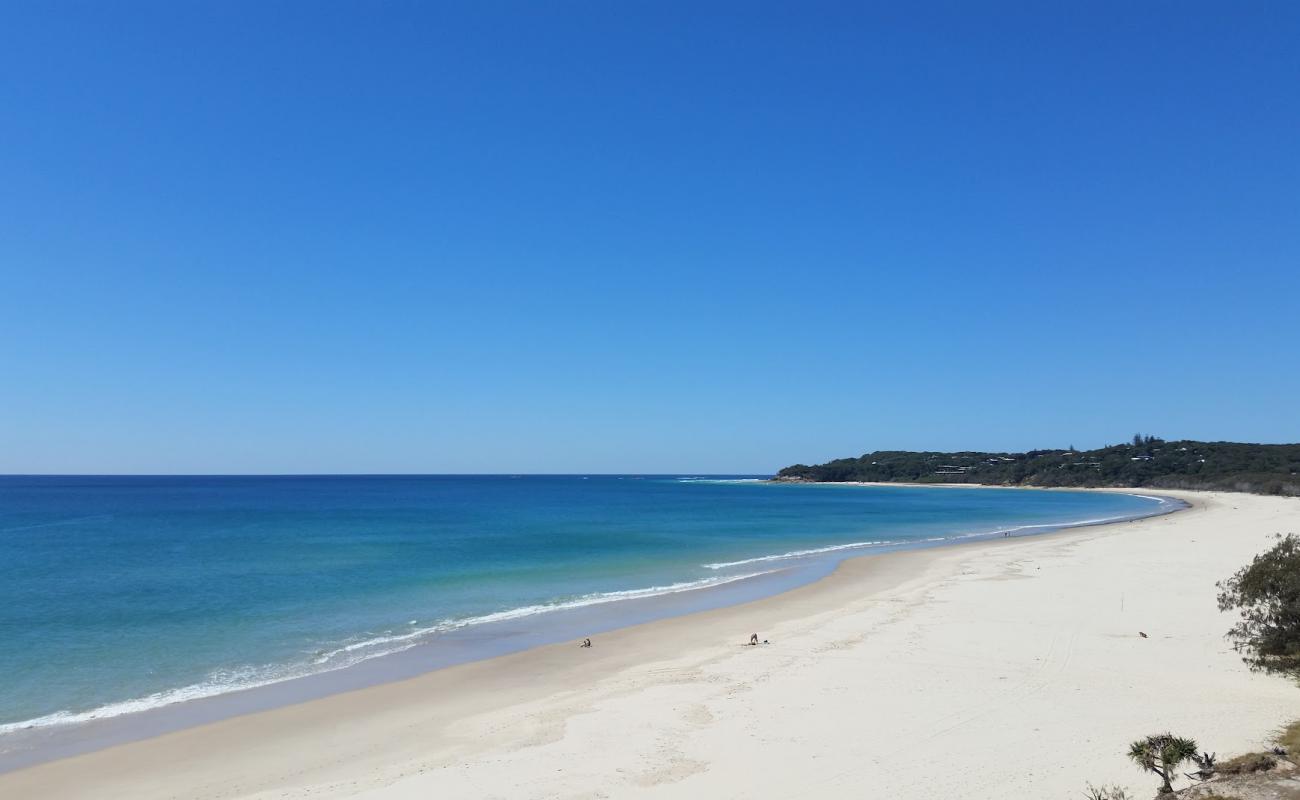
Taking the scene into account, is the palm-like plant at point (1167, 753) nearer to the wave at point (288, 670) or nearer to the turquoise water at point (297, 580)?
the wave at point (288, 670)

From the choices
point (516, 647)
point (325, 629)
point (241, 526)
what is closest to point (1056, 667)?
point (516, 647)

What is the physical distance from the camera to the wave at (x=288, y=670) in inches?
537

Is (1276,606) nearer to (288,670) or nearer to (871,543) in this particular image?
(288,670)

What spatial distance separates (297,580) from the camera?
29.0 m

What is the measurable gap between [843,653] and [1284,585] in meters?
7.72

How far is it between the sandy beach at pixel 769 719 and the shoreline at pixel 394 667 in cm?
62

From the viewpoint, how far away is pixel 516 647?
1844 centimetres

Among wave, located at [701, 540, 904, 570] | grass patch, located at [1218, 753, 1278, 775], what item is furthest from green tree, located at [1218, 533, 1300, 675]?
wave, located at [701, 540, 904, 570]

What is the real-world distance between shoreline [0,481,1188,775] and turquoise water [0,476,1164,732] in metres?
0.56

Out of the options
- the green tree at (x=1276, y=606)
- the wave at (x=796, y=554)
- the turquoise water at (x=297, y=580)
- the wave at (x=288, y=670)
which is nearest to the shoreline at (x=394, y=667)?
the wave at (x=288, y=670)

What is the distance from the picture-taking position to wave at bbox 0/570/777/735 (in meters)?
13.6

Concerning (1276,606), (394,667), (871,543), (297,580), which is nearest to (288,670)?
(394,667)

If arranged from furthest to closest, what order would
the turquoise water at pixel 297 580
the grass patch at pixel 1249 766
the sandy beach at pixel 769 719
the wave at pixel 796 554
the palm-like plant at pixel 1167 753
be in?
1. the wave at pixel 796 554
2. the turquoise water at pixel 297 580
3. the sandy beach at pixel 769 719
4. the palm-like plant at pixel 1167 753
5. the grass patch at pixel 1249 766

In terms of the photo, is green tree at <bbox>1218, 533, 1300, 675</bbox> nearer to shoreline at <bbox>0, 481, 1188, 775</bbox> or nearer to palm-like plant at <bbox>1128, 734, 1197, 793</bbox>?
palm-like plant at <bbox>1128, 734, 1197, 793</bbox>
